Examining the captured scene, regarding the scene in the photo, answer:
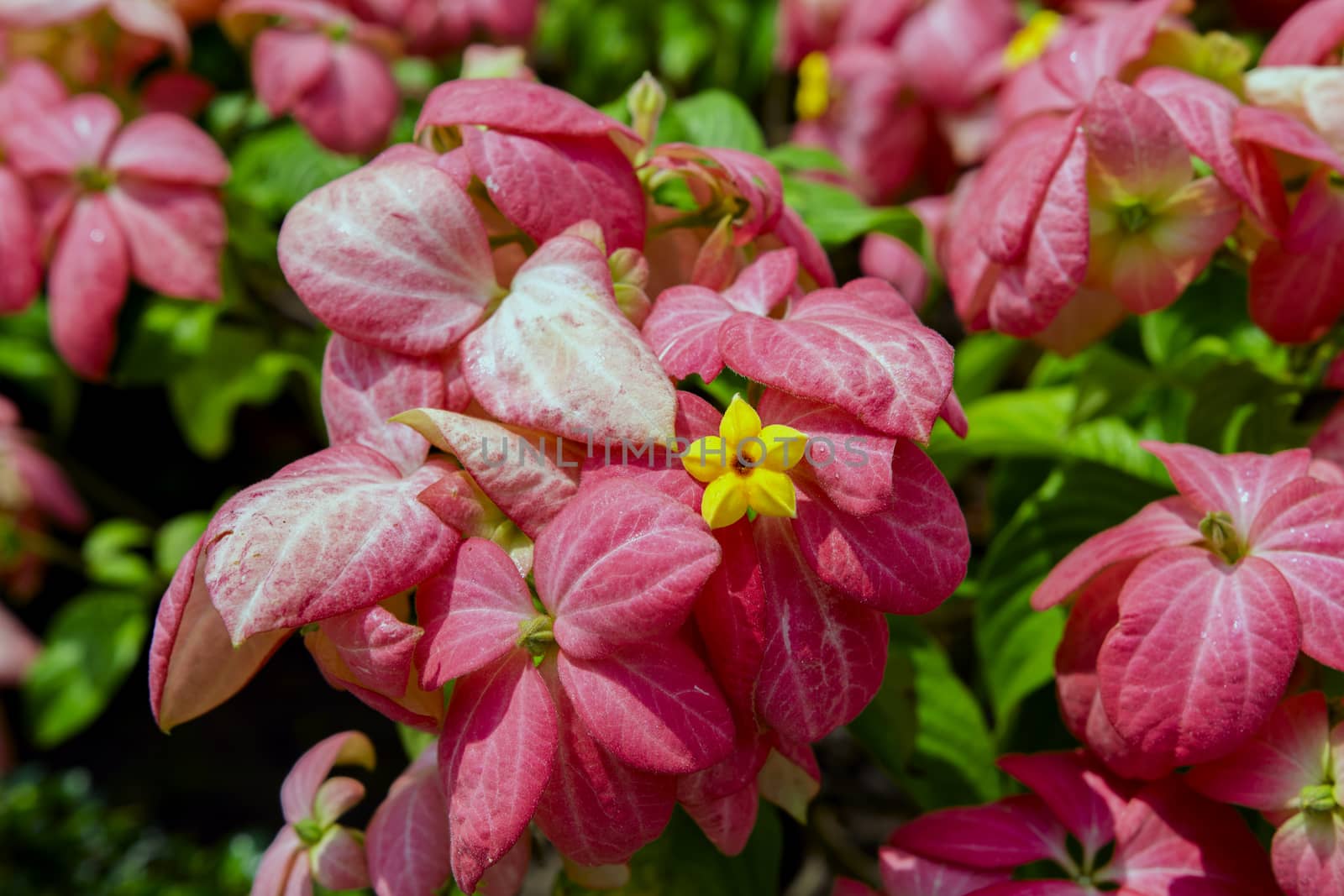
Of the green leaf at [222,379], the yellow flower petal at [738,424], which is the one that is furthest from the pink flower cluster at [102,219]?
the yellow flower petal at [738,424]

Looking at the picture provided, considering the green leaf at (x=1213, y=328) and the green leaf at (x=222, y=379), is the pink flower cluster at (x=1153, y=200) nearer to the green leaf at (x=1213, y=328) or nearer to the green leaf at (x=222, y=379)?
the green leaf at (x=1213, y=328)

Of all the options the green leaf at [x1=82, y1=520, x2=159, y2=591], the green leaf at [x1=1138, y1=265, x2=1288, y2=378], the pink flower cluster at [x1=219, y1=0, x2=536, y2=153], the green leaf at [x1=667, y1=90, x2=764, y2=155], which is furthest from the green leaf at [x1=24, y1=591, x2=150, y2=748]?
the green leaf at [x1=1138, y1=265, x2=1288, y2=378]

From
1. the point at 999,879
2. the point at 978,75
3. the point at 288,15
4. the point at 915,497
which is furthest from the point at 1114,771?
the point at 288,15

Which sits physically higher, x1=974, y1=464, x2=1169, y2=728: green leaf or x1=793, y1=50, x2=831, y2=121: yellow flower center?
x1=793, y1=50, x2=831, y2=121: yellow flower center

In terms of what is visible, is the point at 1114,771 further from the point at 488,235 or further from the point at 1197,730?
the point at 488,235

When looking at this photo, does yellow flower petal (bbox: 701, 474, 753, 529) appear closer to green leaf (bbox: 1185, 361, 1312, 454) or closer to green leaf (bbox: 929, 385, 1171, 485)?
green leaf (bbox: 929, 385, 1171, 485)

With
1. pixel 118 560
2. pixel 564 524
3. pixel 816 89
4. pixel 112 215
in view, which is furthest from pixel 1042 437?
pixel 118 560

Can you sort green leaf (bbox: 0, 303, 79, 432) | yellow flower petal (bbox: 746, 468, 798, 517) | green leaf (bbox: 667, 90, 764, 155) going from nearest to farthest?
1. yellow flower petal (bbox: 746, 468, 798, 517)
2. green leaf (bbox: 667, 90, 764, 155)
3. green leaf (bbox: 0, 303, 79, 432)
